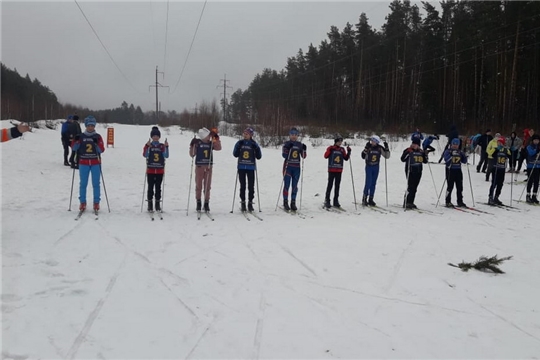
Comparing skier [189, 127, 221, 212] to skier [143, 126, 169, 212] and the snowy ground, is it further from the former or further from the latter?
skier [143, 126, 169, 212]

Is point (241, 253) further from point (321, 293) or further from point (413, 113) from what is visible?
point (413, 113)

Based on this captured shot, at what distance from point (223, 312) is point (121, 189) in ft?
30.7

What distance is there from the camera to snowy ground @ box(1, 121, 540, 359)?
3539 mm

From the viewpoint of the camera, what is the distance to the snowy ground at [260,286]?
3.54 metres

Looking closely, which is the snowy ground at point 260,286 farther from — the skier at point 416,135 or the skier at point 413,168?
the skier at point 416,135

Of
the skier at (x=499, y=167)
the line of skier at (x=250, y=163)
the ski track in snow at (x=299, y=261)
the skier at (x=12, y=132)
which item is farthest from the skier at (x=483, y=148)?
the skier at (x=12, y=132)

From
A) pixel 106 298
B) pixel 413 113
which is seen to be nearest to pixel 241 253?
pixel 106 298

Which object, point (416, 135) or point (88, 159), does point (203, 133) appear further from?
point (416, 135)

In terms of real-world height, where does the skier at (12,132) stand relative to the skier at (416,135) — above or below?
below

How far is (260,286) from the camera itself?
4.89m

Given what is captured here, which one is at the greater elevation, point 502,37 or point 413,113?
point 502,37

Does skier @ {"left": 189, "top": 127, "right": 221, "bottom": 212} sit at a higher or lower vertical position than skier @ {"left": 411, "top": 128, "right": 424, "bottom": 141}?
lower

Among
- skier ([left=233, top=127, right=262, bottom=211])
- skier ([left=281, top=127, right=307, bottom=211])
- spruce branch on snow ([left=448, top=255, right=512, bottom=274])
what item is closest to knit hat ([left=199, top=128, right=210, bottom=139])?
skier ([left=233, top=127, right=262, bottom=211])

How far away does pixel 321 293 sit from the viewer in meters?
4.78
